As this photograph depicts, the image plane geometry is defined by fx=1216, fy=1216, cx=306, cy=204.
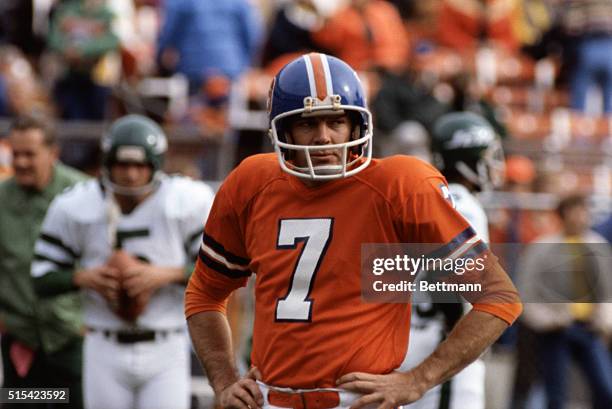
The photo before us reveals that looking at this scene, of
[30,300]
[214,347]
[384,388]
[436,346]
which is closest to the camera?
[384,388]

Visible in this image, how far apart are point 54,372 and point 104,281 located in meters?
1.16

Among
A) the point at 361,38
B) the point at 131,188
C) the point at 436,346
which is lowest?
the point at 436,346

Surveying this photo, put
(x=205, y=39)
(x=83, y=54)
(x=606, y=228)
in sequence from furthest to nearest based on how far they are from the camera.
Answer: (x=205, y=39)
(x=83, y=54)
(x=606, y=228)

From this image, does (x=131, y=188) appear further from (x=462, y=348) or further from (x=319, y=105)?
(x=462, y=348)

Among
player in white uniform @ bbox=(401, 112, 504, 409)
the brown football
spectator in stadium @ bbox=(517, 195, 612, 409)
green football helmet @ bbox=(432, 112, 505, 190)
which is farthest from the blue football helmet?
spectator in stadium @ bbox=(517, 195, 612, 409)

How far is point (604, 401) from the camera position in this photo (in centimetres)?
906

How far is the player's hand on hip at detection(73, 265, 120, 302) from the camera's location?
662 centimetres

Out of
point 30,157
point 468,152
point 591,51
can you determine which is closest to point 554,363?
point 468,152

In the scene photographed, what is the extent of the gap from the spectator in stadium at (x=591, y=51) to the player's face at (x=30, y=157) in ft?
23.9

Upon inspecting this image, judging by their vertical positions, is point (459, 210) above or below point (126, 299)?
above

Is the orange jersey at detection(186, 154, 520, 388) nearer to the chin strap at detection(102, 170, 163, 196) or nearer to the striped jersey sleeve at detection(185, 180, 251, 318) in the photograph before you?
the striped jersey sleeve at detection(185, 180, 251, 318)

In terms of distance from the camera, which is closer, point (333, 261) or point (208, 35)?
point (333, 261)

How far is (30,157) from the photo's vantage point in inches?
298

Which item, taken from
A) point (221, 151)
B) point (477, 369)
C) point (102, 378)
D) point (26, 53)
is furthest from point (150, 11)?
point (477, 369)
